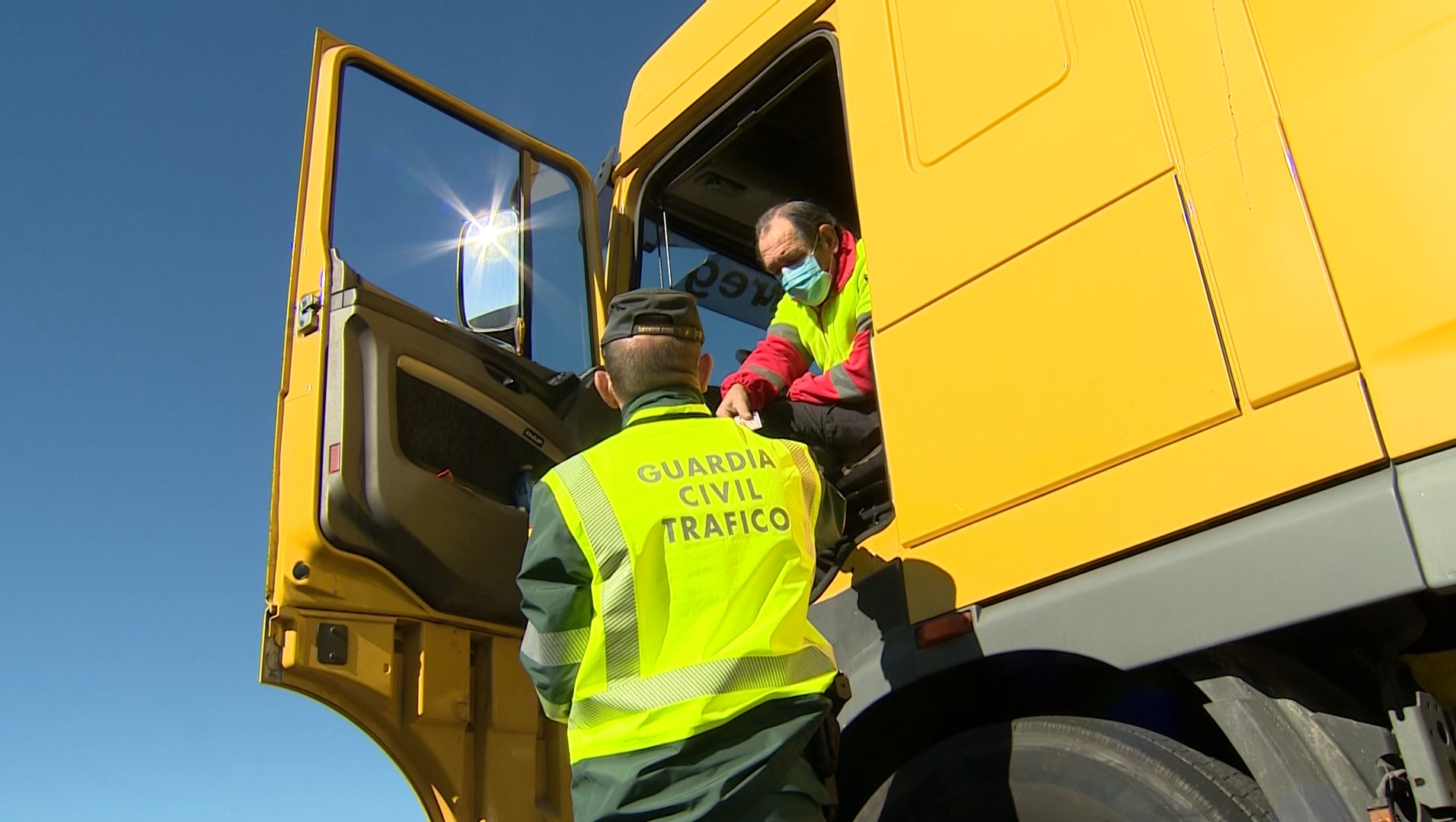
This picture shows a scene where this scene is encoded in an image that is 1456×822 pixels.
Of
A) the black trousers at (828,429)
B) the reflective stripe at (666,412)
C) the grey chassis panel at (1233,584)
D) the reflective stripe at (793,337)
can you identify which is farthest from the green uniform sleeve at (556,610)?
the reflective stripe at (793,337)

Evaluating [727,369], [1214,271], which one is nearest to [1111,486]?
[1214,271]

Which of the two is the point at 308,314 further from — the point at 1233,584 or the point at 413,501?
the point at 1233,584

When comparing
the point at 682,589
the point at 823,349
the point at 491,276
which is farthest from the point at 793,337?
the point at 682,589

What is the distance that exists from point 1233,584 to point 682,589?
2.60 ft

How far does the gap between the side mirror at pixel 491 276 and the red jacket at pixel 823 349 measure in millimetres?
862

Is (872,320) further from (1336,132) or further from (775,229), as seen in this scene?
(1336,132)

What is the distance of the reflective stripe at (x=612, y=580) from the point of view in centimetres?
180

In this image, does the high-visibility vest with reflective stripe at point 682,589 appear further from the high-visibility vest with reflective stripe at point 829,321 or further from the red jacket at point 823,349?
the high-visibility vest with reflective stripe at point 829,321

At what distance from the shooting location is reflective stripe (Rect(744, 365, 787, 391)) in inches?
109

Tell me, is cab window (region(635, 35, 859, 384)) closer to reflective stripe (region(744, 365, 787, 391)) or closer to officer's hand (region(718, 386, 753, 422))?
reflective stripe (region(744, 365, 787, 391))

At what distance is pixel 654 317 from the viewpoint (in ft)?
6.89

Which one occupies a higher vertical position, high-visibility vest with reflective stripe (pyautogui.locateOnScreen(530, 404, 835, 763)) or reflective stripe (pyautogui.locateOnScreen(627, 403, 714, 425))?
reflective stripe (pyautogui.locateOnScreen(627, 403, 714, 425))

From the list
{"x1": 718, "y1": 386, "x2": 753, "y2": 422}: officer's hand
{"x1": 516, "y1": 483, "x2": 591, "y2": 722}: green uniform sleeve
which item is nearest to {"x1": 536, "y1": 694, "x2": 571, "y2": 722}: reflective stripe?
{"x1": 516, "y1": 483, "x2": 591, "y2": 722}: green uniform sleeve

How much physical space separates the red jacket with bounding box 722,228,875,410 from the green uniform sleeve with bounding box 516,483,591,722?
35.7 inches
